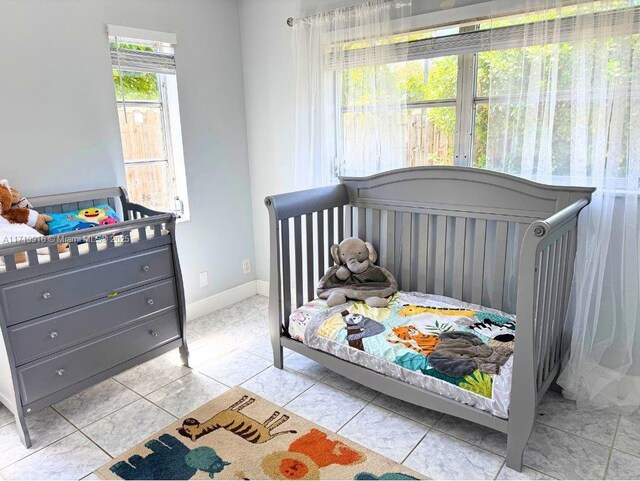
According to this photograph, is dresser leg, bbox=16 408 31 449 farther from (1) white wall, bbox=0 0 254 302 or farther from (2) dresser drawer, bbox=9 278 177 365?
(1) white wall, bbox=0 0 254 302

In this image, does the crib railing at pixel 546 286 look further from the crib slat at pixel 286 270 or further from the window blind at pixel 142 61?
the window blind at pixel 142 61

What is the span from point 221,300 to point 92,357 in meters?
1.39

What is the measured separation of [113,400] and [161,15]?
7.71 feet

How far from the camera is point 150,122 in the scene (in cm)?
302

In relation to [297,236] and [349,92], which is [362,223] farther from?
[349,92]

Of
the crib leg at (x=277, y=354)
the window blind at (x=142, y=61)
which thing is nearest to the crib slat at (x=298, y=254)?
the crib leg at (x=277, y=354)

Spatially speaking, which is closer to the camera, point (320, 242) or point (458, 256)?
point (458, 256)

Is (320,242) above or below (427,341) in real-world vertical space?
above

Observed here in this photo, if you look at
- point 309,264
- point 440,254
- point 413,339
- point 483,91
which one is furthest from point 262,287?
point 483,91

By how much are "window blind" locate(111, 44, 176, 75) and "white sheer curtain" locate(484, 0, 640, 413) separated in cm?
198

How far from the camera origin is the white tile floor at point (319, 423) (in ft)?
5.86

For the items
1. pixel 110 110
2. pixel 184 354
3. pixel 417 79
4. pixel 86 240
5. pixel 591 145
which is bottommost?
pixel 184 354

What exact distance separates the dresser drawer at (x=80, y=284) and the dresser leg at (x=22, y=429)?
16.3 inches

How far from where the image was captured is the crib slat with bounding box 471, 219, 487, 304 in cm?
234
